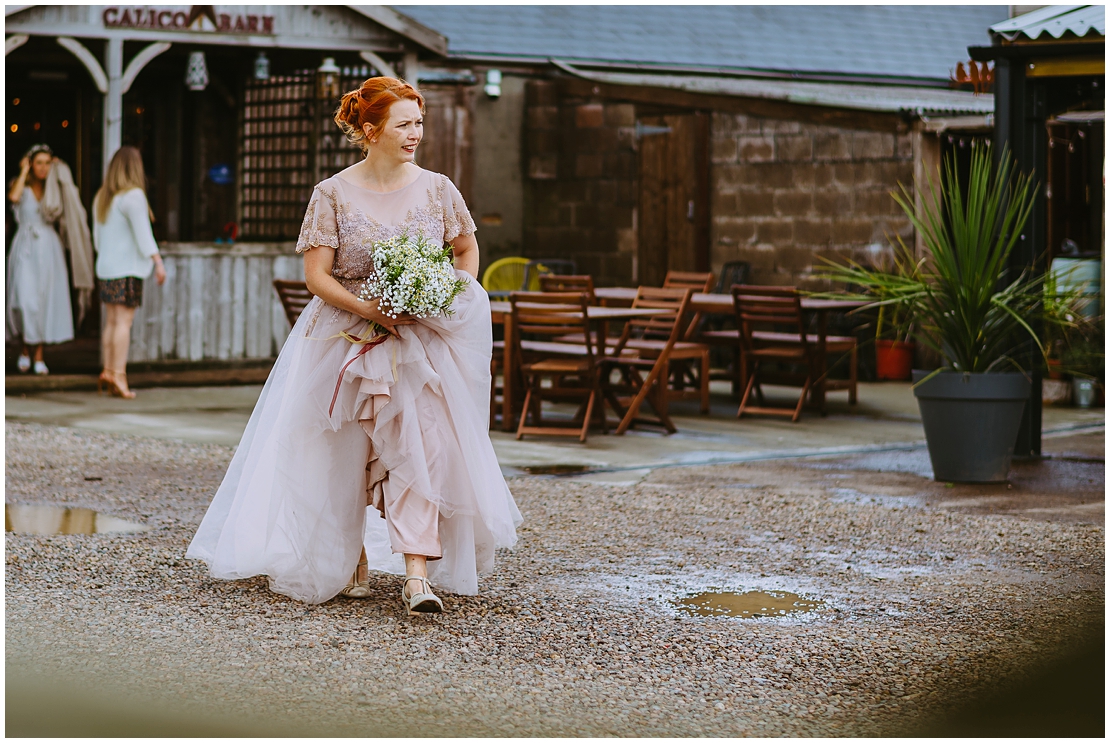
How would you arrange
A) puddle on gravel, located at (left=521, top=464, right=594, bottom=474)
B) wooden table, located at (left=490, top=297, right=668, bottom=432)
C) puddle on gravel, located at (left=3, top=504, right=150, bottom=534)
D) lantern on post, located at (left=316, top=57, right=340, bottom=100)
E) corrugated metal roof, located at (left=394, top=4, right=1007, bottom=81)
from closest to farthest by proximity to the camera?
puddle on gravel, located at (left=3, top=504, right=150, bottom=534) < puddle on gravel, located at (left=521, top=464, right=594, bottom=474) < wooden table, located at (left=490, top=297, right=668, bottom=432) < lantern on post, located at (left=316, top=57, right=340, bottom=100) < corrugated metal roof, located at (left=394, top=4, right=1007, bottom=81)

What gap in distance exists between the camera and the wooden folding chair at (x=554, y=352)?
9500 millimetres

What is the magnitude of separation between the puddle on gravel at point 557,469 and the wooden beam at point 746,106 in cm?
620

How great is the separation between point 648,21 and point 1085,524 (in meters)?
12.9

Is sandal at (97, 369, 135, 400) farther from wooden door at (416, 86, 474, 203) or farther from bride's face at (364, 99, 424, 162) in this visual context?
bride's face at (364, 99, 424, 162)

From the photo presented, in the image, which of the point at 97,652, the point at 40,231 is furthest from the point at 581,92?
the point at 97,652

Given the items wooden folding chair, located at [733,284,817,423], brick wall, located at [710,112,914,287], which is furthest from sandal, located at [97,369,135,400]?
brick wall, located at [710,112,914,287]

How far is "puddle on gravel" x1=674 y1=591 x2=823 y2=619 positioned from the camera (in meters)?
5.23

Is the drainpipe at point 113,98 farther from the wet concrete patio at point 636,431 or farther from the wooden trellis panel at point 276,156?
the wooden trellis panel at point 276,156

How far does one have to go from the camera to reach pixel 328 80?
13.7m

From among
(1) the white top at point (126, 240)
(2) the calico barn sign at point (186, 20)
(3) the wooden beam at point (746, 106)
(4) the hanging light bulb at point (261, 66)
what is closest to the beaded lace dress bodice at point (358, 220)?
(1) the white top at point (126, 240)

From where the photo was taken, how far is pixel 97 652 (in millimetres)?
4578

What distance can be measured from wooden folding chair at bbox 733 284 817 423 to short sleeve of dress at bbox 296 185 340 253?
18.9 ft

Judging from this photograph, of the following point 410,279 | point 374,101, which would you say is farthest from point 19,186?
point 410,279

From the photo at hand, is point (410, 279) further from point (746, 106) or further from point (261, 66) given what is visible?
point (746, 106)
